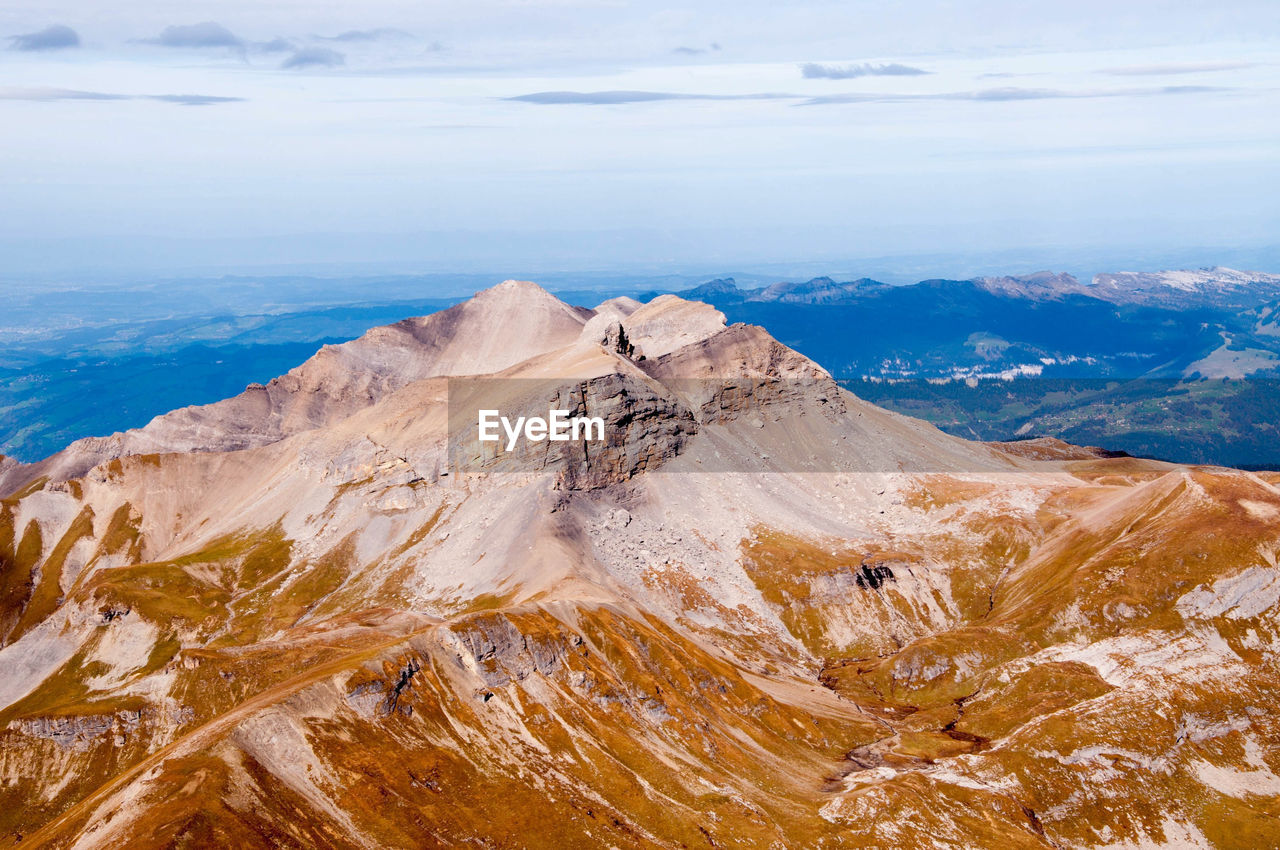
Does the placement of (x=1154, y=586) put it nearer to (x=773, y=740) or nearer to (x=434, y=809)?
(x=773, y=740)

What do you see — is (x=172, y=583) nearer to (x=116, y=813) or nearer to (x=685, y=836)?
(x=116, y=813)

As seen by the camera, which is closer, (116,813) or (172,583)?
(116,813)

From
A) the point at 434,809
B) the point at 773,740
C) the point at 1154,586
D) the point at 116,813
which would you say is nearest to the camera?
the point at 116,813

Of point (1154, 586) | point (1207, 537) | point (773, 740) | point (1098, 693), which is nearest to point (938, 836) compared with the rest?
point (773, 740)

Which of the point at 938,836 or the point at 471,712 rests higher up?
the point at 471,712

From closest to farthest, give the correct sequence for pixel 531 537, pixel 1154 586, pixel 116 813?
pixel 116 813 → pixel 1154 586 → pixel 531 537

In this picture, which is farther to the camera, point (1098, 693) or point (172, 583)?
point (172, 583)

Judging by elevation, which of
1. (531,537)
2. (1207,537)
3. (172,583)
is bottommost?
(172,583)

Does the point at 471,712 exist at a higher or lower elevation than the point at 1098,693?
higher

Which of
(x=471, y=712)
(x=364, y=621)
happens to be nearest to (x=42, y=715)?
(x=364, y=621)
